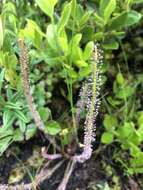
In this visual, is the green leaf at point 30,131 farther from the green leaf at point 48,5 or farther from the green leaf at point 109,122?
the green leaf at point 48,5

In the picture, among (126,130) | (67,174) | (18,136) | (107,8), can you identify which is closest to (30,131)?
(18,136)

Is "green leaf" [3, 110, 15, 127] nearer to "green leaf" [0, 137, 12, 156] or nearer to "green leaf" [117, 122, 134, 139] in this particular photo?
"green leaf" [0, 137, 12, 156]

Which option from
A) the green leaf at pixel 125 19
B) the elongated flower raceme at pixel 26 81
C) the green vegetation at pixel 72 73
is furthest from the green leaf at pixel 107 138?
the green leaf at pixel 125 19

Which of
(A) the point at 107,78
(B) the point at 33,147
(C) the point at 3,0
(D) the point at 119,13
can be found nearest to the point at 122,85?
(A) the point at 107,78

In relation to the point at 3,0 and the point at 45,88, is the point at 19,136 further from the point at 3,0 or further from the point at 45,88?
the point at 3,0

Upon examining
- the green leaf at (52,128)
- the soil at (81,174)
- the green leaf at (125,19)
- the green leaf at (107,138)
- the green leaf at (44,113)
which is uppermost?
the green leaf at (125,19)

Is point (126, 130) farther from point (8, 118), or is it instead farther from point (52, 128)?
point (8, 118)
